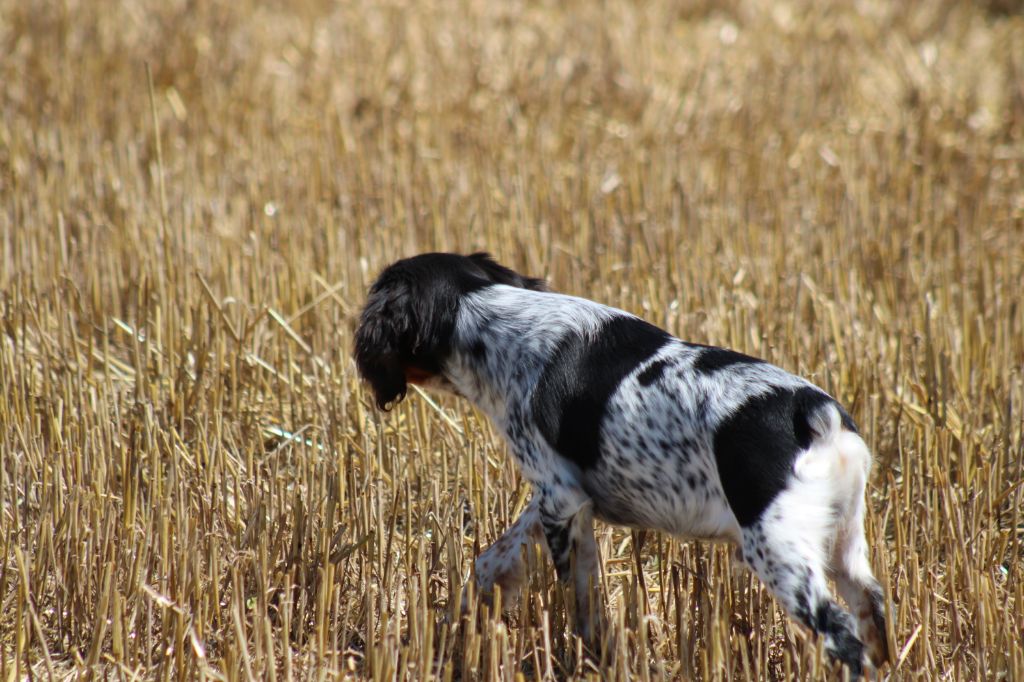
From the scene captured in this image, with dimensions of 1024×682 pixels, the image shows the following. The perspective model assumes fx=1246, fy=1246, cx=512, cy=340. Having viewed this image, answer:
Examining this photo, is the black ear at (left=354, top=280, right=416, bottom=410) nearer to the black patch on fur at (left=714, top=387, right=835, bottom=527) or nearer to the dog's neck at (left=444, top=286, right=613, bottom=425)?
the dog's neck at (left=444, top=286, right=613, bottom=425)

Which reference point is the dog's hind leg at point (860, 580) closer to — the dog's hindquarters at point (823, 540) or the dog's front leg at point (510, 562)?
the dog's hindquarters at point (823, 540)

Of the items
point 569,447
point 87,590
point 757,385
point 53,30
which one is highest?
point 53,30

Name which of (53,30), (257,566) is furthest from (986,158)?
(53,30)

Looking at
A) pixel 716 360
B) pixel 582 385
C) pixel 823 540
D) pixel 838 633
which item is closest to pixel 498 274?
pixel 582 385

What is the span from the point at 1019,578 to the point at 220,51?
6751 millimetres

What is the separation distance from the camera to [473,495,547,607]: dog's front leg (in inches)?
128

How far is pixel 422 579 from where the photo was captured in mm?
3049

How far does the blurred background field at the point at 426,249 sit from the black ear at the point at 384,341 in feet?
1.17

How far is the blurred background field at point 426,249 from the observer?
3.15m

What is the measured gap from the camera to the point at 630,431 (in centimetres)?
304

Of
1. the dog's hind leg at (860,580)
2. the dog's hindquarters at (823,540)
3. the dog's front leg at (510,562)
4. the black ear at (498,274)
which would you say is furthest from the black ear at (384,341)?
the dog's hind leg at (860,580)

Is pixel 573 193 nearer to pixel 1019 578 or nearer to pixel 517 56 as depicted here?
pixel 517 56

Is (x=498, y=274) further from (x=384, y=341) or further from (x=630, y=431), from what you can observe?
(x=630, y=431)

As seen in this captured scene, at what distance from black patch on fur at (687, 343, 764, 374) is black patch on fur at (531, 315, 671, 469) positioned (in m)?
0.13
